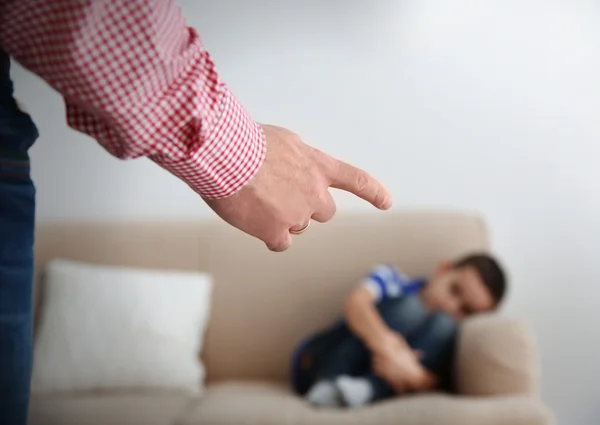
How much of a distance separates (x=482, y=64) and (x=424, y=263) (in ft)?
2.43

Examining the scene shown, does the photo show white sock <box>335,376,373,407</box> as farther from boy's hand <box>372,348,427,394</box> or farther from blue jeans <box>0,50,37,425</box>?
blue jeans <box>0,50,37,425</box>

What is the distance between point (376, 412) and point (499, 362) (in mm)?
314

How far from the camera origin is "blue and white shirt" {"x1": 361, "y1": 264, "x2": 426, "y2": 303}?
181cm

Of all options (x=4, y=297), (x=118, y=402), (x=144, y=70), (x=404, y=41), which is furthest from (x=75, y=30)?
(x=404, y=41)

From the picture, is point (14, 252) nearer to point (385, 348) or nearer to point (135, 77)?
point (135, 77)

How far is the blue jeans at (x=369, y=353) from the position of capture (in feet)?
5.54

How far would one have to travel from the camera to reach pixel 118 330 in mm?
1806

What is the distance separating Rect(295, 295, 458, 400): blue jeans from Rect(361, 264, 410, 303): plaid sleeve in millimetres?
32

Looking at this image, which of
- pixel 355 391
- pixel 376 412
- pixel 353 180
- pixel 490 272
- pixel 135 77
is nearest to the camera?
pixel 135 77

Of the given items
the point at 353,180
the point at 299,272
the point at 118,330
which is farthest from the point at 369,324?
the point at 353,180

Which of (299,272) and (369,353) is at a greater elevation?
(299,272)

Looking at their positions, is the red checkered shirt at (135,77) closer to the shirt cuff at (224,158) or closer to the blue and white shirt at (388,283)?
the shirt cuff at (224,158)

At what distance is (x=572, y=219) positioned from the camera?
2.11 metres

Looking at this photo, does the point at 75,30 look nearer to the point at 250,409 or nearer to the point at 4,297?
the point at 4,297
